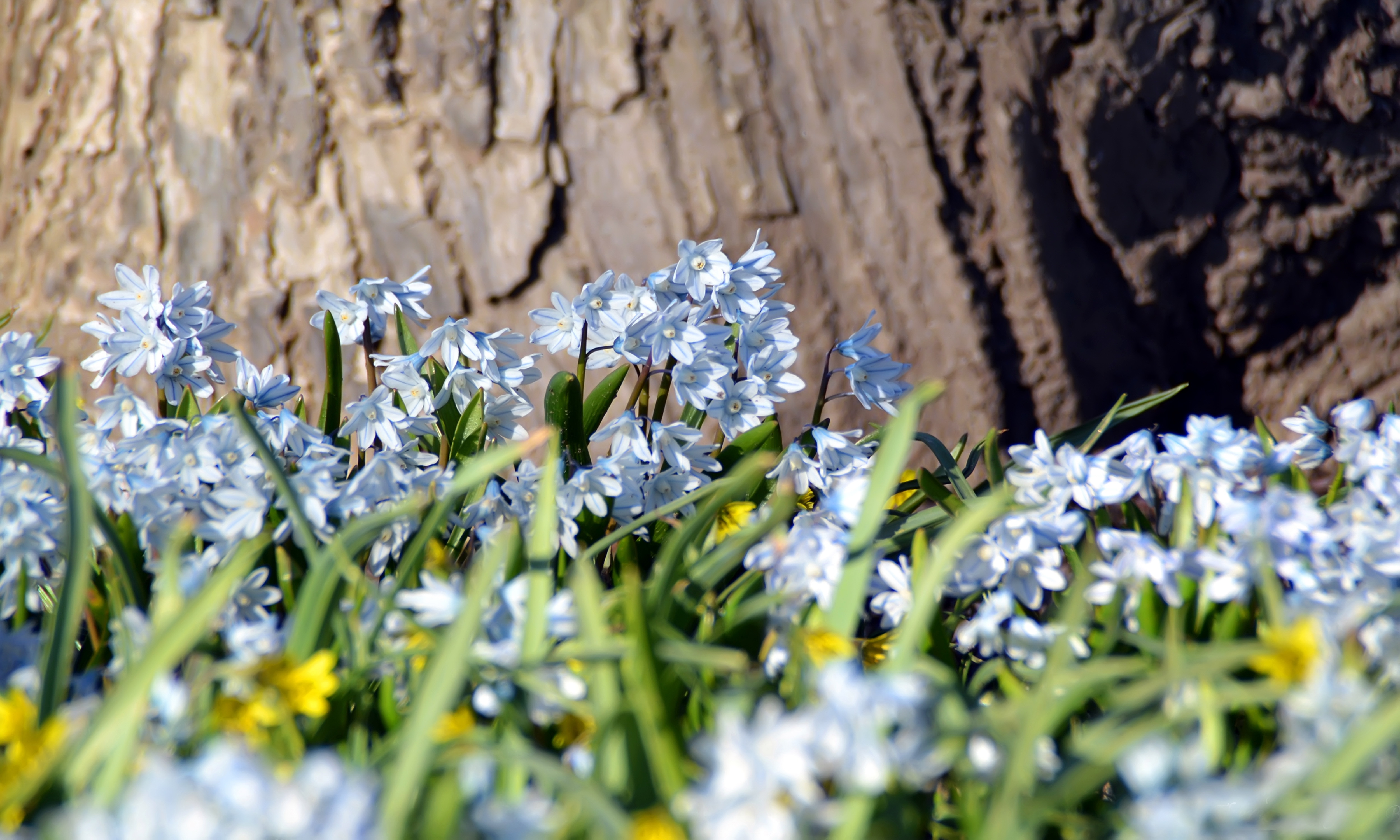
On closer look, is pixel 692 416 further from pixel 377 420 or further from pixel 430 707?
pixel 430 707

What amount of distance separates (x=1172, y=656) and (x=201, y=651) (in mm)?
1230

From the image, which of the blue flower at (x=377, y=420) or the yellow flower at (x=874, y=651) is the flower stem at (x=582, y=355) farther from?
the yellow flower at (x=874, y=651)

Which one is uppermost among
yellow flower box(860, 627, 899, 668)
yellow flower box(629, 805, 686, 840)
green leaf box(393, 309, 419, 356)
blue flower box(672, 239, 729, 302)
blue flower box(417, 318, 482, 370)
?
blue flower box(672, 239, 729, 302)

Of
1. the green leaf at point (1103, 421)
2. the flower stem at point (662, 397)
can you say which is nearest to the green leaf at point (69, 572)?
the flower stem at point (662, 397)

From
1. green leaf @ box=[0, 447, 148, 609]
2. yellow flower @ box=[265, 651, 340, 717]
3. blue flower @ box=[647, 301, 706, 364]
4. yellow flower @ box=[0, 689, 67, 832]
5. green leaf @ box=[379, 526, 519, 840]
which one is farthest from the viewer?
blue flower @ box=[647, 301, 706, 364]

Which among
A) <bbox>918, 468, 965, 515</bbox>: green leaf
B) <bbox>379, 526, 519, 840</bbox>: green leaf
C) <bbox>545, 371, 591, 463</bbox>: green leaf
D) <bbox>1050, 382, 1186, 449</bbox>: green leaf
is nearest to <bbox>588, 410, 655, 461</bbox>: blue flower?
<bbox>545, 371, 591, 463</bbox>: green leaf

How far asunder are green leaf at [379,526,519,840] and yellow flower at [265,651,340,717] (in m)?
0.10

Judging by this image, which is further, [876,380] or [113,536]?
[876,380]

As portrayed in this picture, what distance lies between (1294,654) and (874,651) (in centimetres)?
60

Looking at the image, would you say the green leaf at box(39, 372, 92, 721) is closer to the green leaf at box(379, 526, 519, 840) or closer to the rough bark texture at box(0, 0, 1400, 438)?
the green leaf at box(379, 526, 519, 840)

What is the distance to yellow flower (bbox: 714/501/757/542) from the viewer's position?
1.57 meters

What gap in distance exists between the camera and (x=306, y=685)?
1014 mm

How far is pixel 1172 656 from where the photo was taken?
3.16ft

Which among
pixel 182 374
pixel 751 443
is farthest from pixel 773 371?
pixel 182 374
